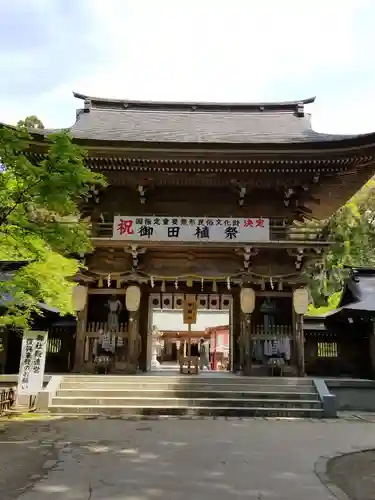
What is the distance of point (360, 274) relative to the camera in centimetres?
1747

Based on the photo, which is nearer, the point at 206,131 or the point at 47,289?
the point at 47,289

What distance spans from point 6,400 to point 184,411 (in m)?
4.48

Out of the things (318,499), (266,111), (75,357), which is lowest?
(318,499)

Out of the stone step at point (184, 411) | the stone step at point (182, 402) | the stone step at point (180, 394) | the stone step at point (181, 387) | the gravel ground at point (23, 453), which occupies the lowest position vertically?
the gravel ground at point (23, 453)

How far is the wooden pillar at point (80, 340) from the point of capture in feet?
46.2

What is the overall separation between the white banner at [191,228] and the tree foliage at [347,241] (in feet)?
42.7

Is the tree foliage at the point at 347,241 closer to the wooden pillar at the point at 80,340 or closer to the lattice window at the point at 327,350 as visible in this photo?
the lattice window at the point at 327,350

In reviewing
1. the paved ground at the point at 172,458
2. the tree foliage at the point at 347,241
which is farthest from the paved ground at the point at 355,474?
the tree foliage at the point at 347,241

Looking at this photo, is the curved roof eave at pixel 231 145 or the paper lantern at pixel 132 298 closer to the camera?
the curved roof eave at pixel 231 145

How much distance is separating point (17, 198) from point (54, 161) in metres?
0.92

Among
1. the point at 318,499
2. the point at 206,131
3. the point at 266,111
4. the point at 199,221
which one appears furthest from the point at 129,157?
the point at 318,499

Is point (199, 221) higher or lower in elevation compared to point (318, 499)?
higher

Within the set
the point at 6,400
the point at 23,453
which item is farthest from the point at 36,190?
the point at 6,400

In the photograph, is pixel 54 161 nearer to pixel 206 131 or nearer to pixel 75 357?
pixel 75 357
